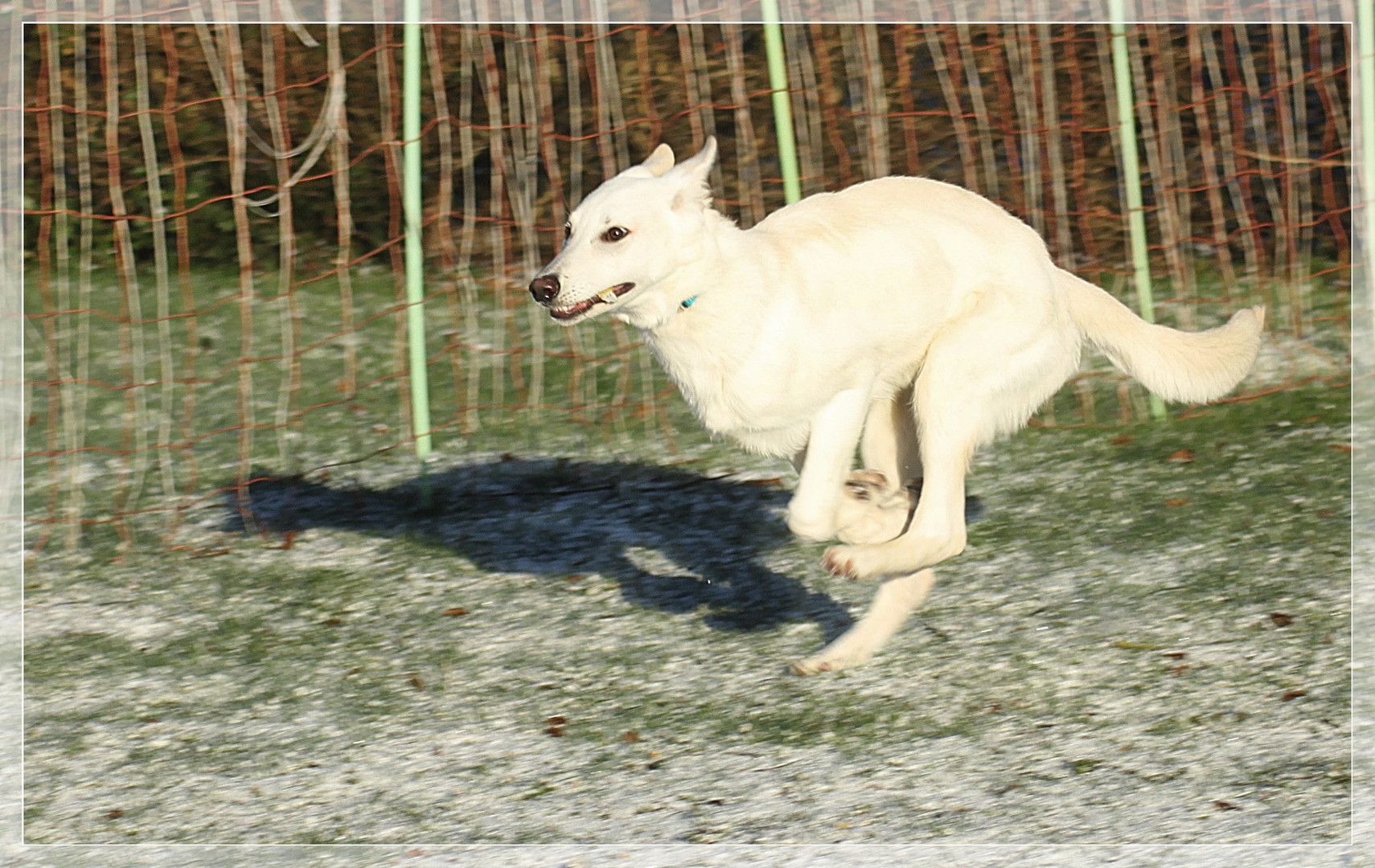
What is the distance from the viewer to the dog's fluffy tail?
4.79 m

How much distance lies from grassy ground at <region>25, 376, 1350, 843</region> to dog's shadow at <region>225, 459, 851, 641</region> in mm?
17

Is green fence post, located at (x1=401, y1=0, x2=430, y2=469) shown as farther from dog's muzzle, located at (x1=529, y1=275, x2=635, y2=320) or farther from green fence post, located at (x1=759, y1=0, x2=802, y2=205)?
dog's muzzle, located at (x1=529, y1=275, x2=635, y2=320)

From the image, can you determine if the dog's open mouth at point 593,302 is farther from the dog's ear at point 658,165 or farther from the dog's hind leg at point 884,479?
the dog's hind leg at point 884,479

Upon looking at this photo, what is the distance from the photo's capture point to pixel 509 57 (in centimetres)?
952

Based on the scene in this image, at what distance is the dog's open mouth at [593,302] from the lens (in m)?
3.79

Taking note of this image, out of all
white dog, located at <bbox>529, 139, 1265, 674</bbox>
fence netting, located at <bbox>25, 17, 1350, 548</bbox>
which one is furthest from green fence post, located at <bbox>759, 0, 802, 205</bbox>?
white dog, located at <bbox>529, 139, 1265, 674</bbox>

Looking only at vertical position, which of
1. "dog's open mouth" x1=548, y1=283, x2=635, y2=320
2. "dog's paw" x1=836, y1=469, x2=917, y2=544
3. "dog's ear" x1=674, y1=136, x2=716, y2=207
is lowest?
"dog's paw" x1=836, y1=469, x2=917, y2=544

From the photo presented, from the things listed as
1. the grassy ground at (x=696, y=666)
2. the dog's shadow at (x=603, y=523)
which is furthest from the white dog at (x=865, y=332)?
Result: the dog's shadow at (x=603, y=523)

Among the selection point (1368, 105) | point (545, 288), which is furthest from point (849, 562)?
point (1368, 105)

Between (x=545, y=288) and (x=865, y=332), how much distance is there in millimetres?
991

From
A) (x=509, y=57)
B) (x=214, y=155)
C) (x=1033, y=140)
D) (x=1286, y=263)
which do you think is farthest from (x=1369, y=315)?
(x=214, y=155)

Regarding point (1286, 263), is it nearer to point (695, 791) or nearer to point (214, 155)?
point (695, 791)

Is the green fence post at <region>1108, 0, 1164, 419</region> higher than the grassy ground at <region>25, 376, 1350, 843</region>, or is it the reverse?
the green fence post at <region>1108, 0, 1164, 419</region>

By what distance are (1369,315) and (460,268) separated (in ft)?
17.3
